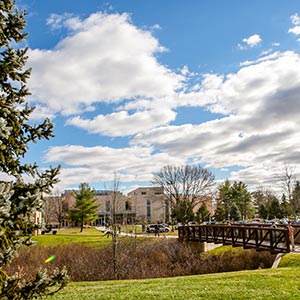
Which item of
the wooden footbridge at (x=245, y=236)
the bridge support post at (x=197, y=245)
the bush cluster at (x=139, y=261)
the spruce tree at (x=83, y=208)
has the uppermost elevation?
the spruce tree at (x=83, y=208)

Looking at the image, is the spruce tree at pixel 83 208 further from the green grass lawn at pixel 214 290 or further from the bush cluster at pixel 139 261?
the green grass lawn at pixel 214 290

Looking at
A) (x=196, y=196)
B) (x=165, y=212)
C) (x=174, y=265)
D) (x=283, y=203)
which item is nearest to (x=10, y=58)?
(x=174, y=265)

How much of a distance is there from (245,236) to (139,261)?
696 cm

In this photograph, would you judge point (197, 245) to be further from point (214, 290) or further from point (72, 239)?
point (214, 290)

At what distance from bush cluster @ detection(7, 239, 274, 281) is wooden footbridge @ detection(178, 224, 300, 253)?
102 centimetres

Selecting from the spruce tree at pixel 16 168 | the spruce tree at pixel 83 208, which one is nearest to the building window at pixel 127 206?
the spruce tree at pixel 83 208

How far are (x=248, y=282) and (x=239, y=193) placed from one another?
56.9 m

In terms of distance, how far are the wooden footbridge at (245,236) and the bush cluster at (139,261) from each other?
1021 mm

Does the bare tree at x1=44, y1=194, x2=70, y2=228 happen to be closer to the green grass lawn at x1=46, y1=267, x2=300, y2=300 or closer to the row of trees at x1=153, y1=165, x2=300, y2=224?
the row of trees at x1=153, y1=165, x2=300, y2=224

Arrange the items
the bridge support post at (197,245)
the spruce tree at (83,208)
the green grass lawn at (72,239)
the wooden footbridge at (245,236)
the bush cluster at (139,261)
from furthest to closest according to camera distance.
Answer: the spruce tree at (83,208)
the green grass lawn at (72,239)
the bridge support post at (197,245)
the bush cluster at (139,261)
the wooden footbridge at (245,236)

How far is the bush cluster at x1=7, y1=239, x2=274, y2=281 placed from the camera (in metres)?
21.5

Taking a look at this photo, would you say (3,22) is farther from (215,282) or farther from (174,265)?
(174,265)

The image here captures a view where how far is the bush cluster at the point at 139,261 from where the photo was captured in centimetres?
2150

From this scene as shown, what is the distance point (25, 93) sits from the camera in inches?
180
